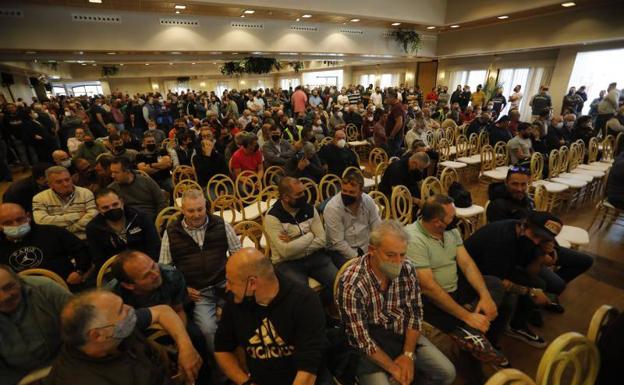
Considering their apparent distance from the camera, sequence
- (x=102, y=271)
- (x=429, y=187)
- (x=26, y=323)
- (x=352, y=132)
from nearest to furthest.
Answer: (x=26, y=323) < (x=102, y=271) < (x=429, y=187) < (x=352, y=132)

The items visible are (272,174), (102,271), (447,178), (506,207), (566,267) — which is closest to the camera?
(102,271)

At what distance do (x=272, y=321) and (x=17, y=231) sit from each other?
1918mm

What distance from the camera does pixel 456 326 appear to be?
1.84 meters

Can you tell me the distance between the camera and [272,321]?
137 cm

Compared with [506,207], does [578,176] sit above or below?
below

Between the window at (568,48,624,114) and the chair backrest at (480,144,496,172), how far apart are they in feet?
25.2

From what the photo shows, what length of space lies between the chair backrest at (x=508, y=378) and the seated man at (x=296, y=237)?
53.5 inches

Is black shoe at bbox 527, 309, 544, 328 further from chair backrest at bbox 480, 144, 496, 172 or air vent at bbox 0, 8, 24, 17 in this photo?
air vent at bbox 0, 8, 24, 17

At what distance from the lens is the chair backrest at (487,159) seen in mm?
4773

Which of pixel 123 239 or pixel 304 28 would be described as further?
pixel 304 28

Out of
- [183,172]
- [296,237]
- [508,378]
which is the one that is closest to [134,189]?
[183,172]

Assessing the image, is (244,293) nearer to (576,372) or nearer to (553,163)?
(576,372)

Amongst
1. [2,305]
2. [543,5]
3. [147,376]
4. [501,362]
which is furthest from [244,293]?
[543,5]

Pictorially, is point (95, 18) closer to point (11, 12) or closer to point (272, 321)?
point (11, 12)
